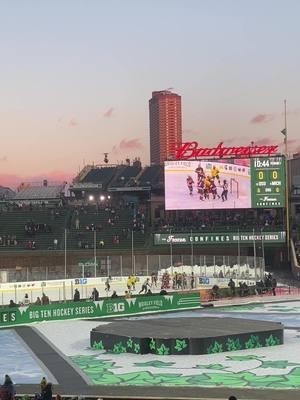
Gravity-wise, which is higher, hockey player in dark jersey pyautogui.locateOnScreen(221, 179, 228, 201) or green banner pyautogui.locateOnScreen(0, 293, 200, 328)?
hockey player in dark jersey pyautogui.locateOnScreen(221, 179, 228, 201)

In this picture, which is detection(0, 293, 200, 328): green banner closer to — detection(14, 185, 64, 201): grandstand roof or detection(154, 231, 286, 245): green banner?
detection(154, 231, 286, 245): green banner

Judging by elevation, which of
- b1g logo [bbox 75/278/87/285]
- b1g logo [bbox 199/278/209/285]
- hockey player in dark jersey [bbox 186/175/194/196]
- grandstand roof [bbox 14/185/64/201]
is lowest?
b1g logo [bbox 199/278/209/285]

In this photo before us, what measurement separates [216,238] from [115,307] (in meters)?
31.5

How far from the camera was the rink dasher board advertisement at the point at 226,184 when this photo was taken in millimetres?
70938

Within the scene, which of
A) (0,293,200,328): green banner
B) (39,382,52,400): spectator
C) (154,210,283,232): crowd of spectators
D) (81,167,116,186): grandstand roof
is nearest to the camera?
(39,382,52,400): spectator

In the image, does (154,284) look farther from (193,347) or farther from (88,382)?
(88,382)

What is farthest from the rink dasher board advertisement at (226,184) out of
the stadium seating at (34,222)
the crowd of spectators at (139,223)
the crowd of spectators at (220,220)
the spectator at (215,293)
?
the spectator at (215,293)

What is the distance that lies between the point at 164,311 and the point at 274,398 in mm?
25155

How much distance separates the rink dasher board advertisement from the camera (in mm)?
70938

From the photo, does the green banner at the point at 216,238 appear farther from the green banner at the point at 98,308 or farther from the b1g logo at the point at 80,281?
the green banner at the point at 98,308

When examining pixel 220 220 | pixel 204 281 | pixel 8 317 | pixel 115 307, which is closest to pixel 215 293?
pixel 204 281

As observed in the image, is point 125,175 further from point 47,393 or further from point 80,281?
point 47,393

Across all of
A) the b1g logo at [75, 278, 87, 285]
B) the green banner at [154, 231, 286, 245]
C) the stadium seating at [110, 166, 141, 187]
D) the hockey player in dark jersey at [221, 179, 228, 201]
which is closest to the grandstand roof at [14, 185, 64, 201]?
the stadium seating at [110, 166, 141, 187]

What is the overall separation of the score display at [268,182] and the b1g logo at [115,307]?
31111 millimetres
